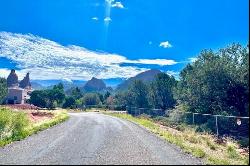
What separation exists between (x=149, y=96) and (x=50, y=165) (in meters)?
105

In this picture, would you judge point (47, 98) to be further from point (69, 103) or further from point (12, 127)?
point (12, 127)

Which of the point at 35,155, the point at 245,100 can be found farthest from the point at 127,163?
the point at 245,100

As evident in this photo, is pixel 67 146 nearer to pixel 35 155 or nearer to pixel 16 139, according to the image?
pixel 35 155

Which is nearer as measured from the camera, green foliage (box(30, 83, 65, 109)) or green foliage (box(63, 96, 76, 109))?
green foliage (box(30, 83, 65, 109))

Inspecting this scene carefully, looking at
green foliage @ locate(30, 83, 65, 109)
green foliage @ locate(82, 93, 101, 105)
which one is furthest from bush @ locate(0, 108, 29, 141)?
green foliage @ locate(82, 93, 101, 105)

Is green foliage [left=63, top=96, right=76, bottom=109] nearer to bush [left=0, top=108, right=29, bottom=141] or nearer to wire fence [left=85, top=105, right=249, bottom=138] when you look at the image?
wire fence [left=85, top=105, right=249, bottom=138]

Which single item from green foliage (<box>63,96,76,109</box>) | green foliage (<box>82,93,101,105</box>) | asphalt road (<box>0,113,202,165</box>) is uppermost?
green foliage (<box>82,93,101,105</box>)

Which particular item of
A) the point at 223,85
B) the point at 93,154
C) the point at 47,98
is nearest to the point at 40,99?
the point at 47,98

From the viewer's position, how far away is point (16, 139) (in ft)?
80.3

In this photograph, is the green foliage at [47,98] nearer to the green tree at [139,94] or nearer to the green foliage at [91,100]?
the green tree at [139,94]

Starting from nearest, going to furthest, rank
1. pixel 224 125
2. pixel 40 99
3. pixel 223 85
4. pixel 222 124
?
pixel 224 125, pixel 222 124, pixel 223 85, pixel 40 99

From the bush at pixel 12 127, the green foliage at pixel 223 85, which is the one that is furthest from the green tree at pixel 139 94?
the bush at pixel 12 127

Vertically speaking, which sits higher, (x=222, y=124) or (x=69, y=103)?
(x=69, y=103)

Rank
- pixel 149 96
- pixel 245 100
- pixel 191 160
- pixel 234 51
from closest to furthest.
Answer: pixel 191 160 < pixel 245 100 < pixel 234 51 < pixel 149 96
